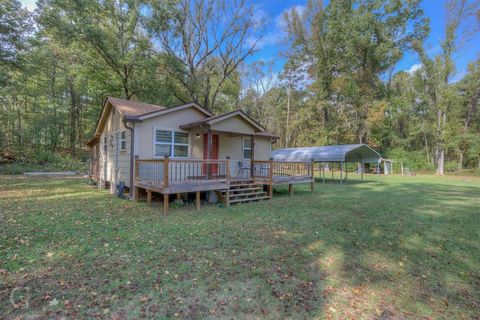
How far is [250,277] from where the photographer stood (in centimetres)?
336

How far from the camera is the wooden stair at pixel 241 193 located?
837 cm

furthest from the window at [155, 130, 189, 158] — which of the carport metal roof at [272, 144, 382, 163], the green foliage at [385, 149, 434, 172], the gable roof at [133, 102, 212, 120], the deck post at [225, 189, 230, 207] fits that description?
the green foliage at [385, 149, 434, 172]

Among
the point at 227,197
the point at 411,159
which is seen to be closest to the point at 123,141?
the point at 227,197

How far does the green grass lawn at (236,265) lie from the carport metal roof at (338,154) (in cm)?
983

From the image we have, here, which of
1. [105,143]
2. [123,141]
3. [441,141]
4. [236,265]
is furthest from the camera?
[441,141]

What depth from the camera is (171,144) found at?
9.60m

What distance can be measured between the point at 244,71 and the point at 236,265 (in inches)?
1195

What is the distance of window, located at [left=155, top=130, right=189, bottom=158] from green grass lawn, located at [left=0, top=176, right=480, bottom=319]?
3.25 m

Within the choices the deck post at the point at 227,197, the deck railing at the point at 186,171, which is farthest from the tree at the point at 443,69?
the deck post at the point at 227,197

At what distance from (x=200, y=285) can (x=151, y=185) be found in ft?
16.5

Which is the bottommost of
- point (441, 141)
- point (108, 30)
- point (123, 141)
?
point (123, 141)

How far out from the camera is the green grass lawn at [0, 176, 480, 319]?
2.73 m

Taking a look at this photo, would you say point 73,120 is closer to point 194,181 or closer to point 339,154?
point 194,181

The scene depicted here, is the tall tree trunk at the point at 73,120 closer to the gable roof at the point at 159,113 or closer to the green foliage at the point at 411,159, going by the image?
the gable roof at the point at 159,113
